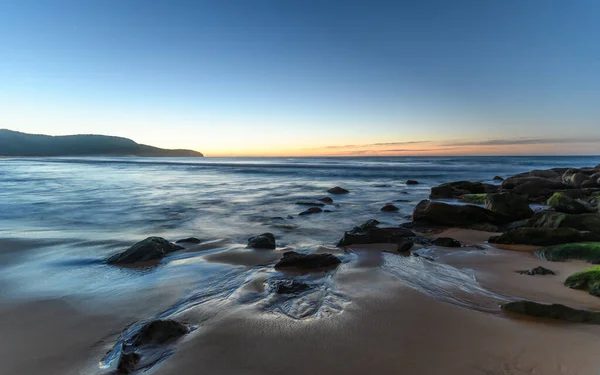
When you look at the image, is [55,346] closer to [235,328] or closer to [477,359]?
[235,328]

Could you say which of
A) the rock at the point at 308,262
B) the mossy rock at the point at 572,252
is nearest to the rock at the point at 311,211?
the rock at the point at 308,262

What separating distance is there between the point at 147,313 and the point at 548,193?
1691 cm

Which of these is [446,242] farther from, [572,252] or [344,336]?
[344,336]

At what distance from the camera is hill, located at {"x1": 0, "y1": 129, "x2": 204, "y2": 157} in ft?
452

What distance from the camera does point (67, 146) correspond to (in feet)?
526

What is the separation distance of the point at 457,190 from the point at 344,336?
15.3 m

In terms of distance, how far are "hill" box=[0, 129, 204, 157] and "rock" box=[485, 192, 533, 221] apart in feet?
553

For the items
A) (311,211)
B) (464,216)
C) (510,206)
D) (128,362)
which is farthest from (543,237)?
(128,362)

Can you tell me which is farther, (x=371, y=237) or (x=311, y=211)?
(x=311, y=211)

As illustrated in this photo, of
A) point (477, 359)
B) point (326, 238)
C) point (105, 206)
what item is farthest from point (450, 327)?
point (105, 206)

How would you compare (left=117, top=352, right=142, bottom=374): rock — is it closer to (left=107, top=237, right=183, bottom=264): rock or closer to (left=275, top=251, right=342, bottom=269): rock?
(left=275, top=251, right=342, bottom=269): rock

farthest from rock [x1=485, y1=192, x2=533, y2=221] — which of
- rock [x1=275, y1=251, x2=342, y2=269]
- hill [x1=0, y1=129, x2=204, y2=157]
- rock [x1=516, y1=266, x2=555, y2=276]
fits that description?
hill [x1=0, y1=129, x2=204, y2=157]

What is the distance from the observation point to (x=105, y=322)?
12.1 feet

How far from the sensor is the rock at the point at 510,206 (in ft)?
30.2
